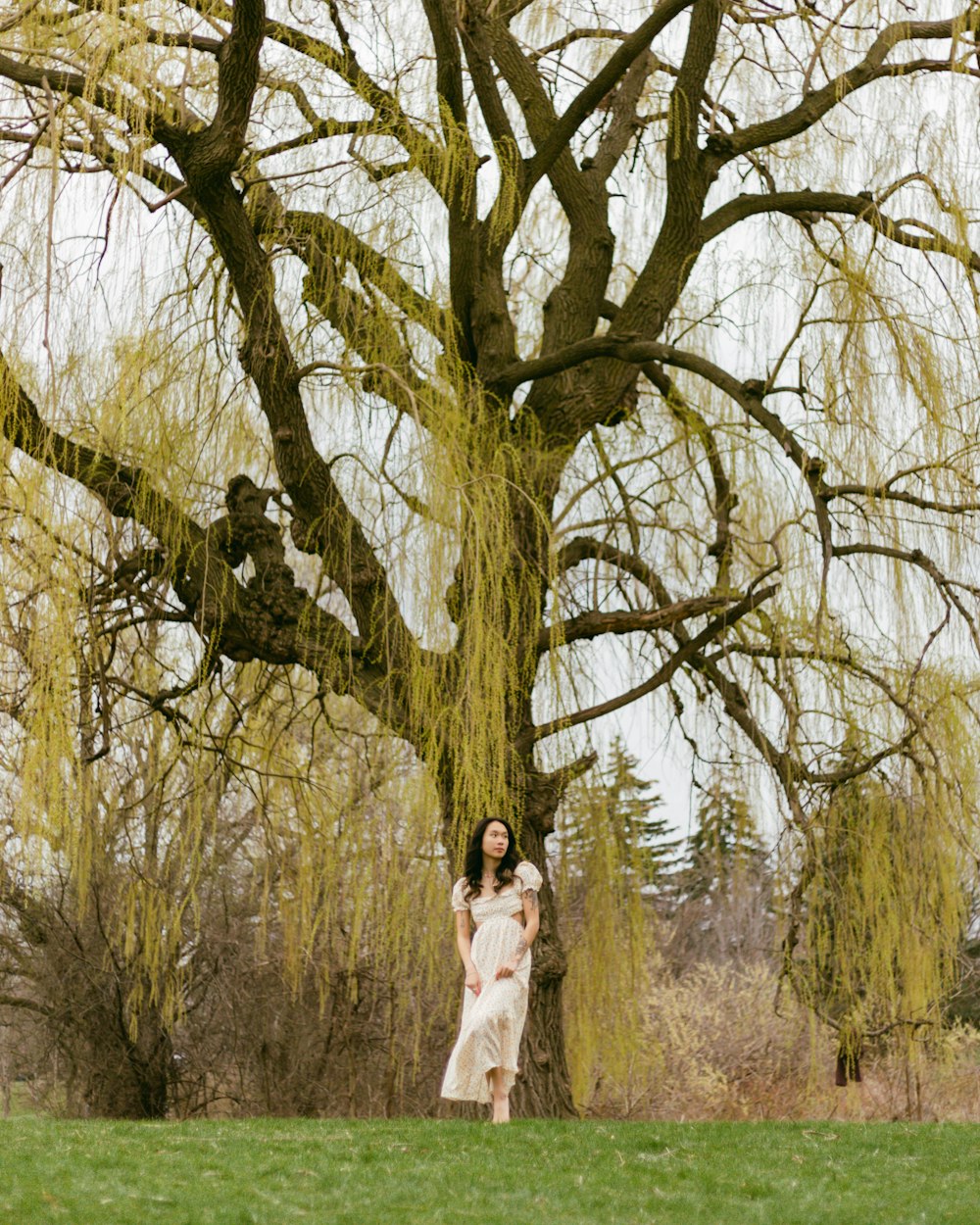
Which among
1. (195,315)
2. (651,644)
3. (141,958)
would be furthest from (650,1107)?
(195,315)

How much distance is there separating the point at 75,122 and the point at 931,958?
5990mm

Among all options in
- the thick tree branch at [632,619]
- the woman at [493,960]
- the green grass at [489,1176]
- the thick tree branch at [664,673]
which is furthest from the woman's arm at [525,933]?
the thick tree branch at [632,619]

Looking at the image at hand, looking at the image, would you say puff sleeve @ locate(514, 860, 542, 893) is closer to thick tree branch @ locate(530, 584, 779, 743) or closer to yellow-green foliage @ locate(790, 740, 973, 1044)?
thick tree branch @ locate(530, 584, 779, 743)

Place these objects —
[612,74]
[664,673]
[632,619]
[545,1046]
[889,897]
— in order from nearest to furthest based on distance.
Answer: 1. [545,1046]
2. [612,74]
3. [632,619]
4. [664,673]
5. [889,897]

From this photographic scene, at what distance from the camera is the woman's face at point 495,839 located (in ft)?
22.2

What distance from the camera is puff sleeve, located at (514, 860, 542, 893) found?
689 centimetres

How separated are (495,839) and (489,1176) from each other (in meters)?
1.95

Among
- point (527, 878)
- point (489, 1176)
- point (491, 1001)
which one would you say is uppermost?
point (527, 878)

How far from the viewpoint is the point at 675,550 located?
359 inches

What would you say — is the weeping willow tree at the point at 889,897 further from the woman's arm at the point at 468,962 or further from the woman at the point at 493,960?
the woman's arm at the point at 468,962

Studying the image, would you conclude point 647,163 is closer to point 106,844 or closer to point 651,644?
point 651,644

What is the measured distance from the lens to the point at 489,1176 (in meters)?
5.01

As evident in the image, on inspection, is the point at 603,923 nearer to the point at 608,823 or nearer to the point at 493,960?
the point at 608,823

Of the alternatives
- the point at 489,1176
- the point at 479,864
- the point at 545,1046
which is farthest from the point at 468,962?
the point at 489,1176
